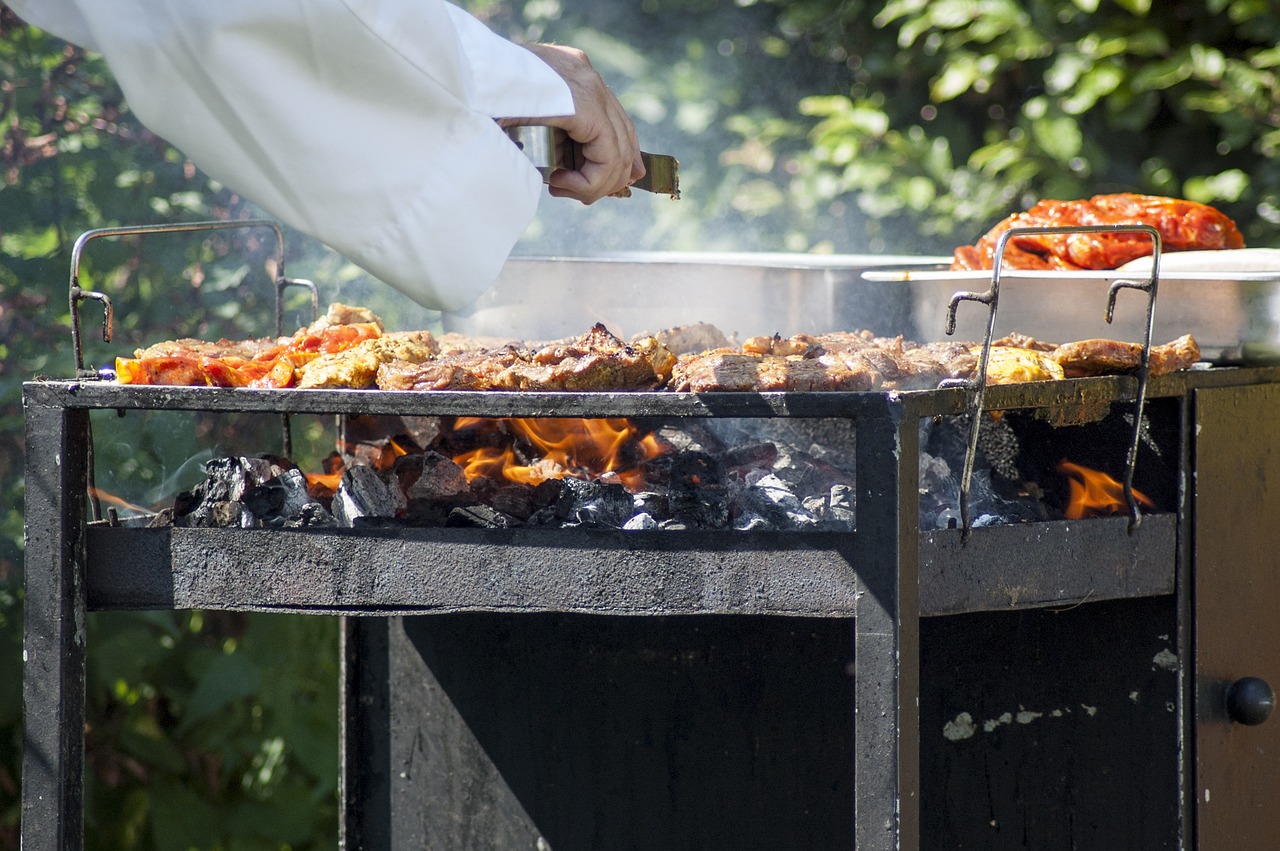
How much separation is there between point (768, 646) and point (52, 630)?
3.41ft

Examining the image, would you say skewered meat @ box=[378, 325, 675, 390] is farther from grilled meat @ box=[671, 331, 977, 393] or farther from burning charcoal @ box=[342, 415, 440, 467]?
burning charcoal @ box=[342, 415, 440, 467]

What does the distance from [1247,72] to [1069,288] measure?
1641mm

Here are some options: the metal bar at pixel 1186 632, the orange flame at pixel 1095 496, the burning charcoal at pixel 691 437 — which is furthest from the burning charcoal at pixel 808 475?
the metal bar at pixel 1186 632

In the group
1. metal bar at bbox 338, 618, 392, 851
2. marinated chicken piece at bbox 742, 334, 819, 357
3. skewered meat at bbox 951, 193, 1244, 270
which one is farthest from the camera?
metal bar at bbox 338, 618, 392, 851

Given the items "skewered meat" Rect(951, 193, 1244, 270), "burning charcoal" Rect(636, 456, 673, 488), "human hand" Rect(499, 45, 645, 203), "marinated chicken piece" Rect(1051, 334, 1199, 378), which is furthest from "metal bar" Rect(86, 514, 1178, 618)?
"skewered meat" Rect(951, 193, 1244, 270)

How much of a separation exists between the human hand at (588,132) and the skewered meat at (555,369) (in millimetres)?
210

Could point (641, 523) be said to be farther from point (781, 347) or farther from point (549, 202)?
point (549, 202)

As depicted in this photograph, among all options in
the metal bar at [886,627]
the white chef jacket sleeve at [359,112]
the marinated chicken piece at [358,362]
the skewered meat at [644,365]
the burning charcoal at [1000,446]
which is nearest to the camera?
the white chef jacket sleeve at [359,112]

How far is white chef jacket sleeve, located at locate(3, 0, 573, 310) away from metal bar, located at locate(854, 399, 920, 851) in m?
0.50

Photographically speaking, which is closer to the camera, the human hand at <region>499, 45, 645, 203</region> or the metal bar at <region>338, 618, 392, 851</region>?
the human hand at <region>499, 45, 645, 203</region>

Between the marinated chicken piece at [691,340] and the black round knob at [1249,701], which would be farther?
the marinated chicken piece at [691,340]

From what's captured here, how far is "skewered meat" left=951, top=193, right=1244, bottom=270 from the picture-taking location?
7.44 feet

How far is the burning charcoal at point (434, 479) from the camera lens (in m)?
1.92

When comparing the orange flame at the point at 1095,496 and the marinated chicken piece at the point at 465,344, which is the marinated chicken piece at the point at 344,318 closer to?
the marinated chicken piece at the point at 465,344
